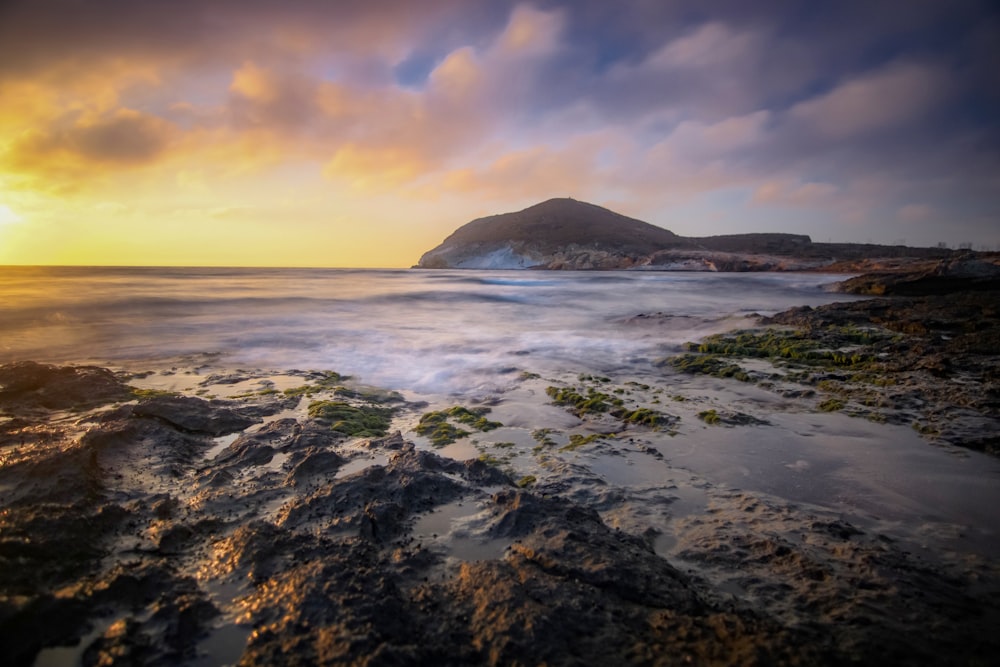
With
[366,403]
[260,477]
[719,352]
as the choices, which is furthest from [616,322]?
[260,477]

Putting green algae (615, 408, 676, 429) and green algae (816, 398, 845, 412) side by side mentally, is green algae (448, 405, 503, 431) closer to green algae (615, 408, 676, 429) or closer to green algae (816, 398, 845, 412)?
green algae (615, 408, 676, 429)

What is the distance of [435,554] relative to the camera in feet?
8.76

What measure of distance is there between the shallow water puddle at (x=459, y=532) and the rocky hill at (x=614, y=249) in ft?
209

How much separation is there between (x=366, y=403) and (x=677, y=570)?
469 cm

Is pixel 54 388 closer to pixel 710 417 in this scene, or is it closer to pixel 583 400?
pixel 583 400

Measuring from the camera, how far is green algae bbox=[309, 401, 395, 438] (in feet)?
16.5

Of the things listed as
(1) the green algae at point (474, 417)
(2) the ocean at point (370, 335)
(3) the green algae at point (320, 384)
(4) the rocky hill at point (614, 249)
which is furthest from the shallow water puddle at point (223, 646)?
(4) the rocky hill at point (614, 249)

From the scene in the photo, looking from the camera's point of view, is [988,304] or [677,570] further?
[988,304]

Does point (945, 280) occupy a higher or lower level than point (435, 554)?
higher

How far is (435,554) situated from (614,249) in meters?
104

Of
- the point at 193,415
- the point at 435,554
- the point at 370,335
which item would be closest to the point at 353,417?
the point at 193,415

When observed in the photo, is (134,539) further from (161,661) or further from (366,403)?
(366,403)

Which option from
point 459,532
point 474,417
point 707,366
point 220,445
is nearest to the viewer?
point 459,532

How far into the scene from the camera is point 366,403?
20.5 feet
